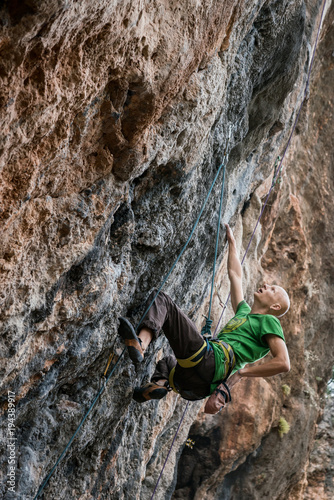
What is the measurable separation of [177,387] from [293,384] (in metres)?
6.77

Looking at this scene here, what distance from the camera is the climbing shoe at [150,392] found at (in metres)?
4.02

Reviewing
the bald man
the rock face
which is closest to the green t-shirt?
the bald man

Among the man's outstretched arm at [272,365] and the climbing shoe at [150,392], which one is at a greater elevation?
the man's outstretched arm at [272,365]

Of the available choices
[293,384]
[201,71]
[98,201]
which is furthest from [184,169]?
[293,384]

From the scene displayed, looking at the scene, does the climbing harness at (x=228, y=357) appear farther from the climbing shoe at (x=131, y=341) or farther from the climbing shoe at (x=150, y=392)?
the climbing shoe at (x=131, y=341)

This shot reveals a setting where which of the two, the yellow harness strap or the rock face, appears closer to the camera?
the rock face

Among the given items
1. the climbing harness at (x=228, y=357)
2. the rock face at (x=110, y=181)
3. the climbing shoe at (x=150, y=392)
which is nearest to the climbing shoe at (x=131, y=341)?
the rock face at (x=110, y=181)

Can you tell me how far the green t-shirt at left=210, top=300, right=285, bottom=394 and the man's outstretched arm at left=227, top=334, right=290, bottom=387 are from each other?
7 centimetres

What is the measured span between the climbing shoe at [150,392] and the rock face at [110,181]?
281 mm

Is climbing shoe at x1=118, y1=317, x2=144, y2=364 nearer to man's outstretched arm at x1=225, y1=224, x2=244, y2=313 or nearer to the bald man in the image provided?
the bald man

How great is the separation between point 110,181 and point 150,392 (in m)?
1.82

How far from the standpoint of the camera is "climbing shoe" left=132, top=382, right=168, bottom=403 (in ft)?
13.2

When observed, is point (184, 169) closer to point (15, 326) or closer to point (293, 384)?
point (15, 326)

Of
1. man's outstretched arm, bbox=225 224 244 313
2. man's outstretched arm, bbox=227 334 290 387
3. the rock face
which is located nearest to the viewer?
the rock face
